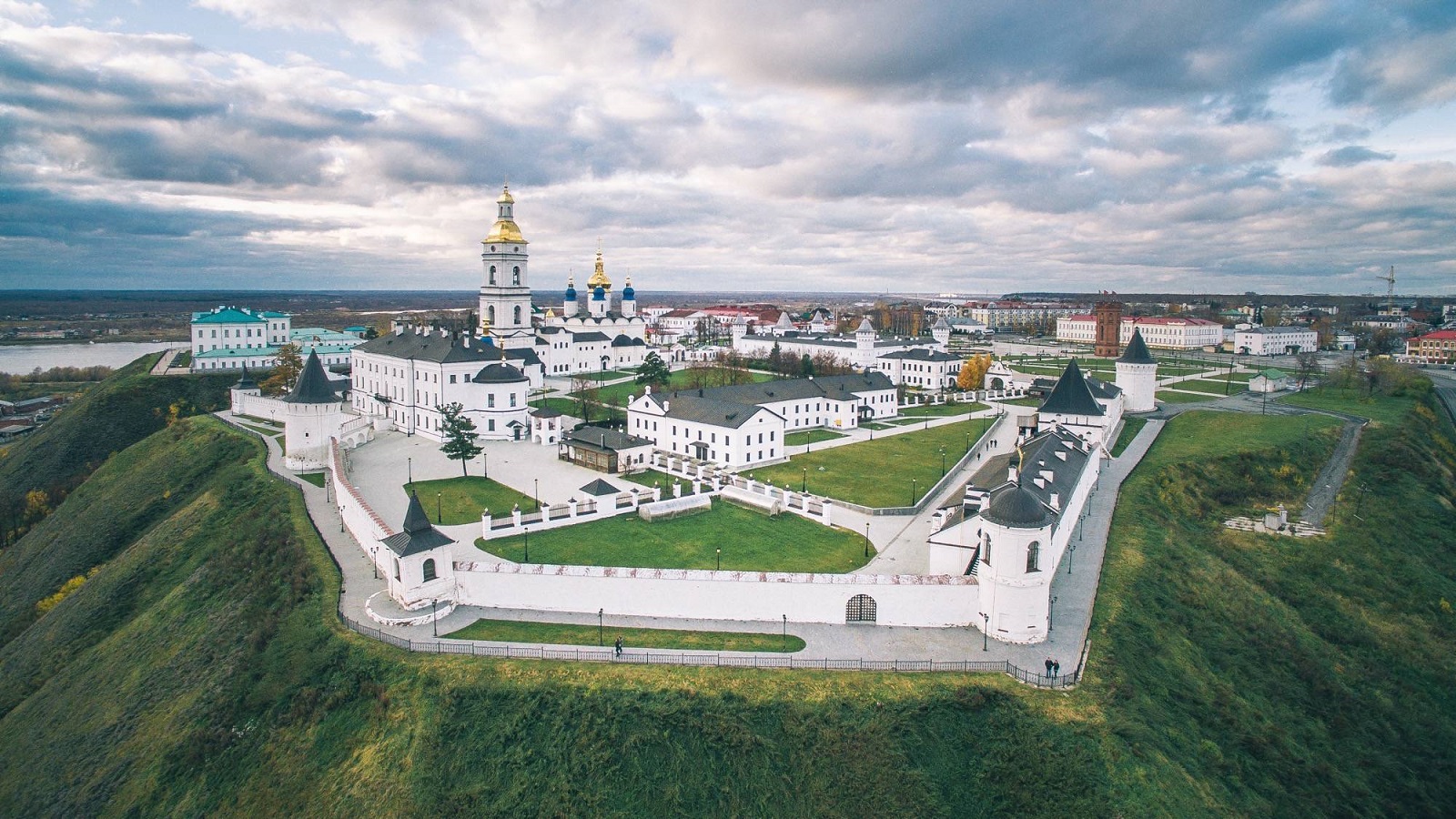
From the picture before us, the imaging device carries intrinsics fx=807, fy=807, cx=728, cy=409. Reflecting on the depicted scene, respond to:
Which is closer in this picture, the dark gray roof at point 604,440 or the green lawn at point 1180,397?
the dark gray roof at point 604,440

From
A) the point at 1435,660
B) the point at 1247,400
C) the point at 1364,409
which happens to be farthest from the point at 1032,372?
the point at 1435,660

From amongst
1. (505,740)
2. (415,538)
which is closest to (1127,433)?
(415,538)

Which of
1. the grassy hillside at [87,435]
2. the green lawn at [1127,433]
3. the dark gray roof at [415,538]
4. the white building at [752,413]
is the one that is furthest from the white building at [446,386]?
the green lawn at [1127,433]

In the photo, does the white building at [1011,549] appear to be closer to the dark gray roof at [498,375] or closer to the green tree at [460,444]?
the green tree at [460,444]

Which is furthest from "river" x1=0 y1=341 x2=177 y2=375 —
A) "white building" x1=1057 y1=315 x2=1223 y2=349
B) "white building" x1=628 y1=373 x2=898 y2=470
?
"white building" x1=1057 y1=315 x2=1223 y2=349

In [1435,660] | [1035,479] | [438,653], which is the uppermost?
[1035,479]

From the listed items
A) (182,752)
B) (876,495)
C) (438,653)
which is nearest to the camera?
(182,752)

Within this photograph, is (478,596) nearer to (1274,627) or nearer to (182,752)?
(182,752)
